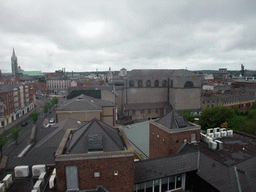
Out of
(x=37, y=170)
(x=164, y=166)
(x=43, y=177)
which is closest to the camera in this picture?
(x=43, y=177)

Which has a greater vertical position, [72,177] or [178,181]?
[72,177]

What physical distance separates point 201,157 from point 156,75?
4647 centimetres

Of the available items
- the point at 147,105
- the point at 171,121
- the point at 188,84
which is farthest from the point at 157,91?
the point at 171,121

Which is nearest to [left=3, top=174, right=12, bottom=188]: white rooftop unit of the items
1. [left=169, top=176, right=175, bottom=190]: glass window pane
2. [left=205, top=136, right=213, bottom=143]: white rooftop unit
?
[left=169, top=176, right=175, bottom=190]: glass window pane

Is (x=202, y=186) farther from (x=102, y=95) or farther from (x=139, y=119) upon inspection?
(x=139, y=119)

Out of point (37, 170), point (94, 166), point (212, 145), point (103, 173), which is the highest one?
point (94, 166)

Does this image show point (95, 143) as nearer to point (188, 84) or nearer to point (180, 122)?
point (180, 122)

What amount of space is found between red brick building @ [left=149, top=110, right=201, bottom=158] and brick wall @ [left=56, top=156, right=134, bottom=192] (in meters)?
9.83

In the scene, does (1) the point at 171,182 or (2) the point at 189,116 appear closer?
(1) the point at 171,182

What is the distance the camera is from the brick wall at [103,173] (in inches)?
536

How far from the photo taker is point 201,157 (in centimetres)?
1977

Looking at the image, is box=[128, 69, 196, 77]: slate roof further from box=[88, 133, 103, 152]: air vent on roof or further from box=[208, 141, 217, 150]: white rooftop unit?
box=[88, 133, 103, 152]: air vent on roof

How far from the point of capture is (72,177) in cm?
1379

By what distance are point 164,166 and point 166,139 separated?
17.5 feet
